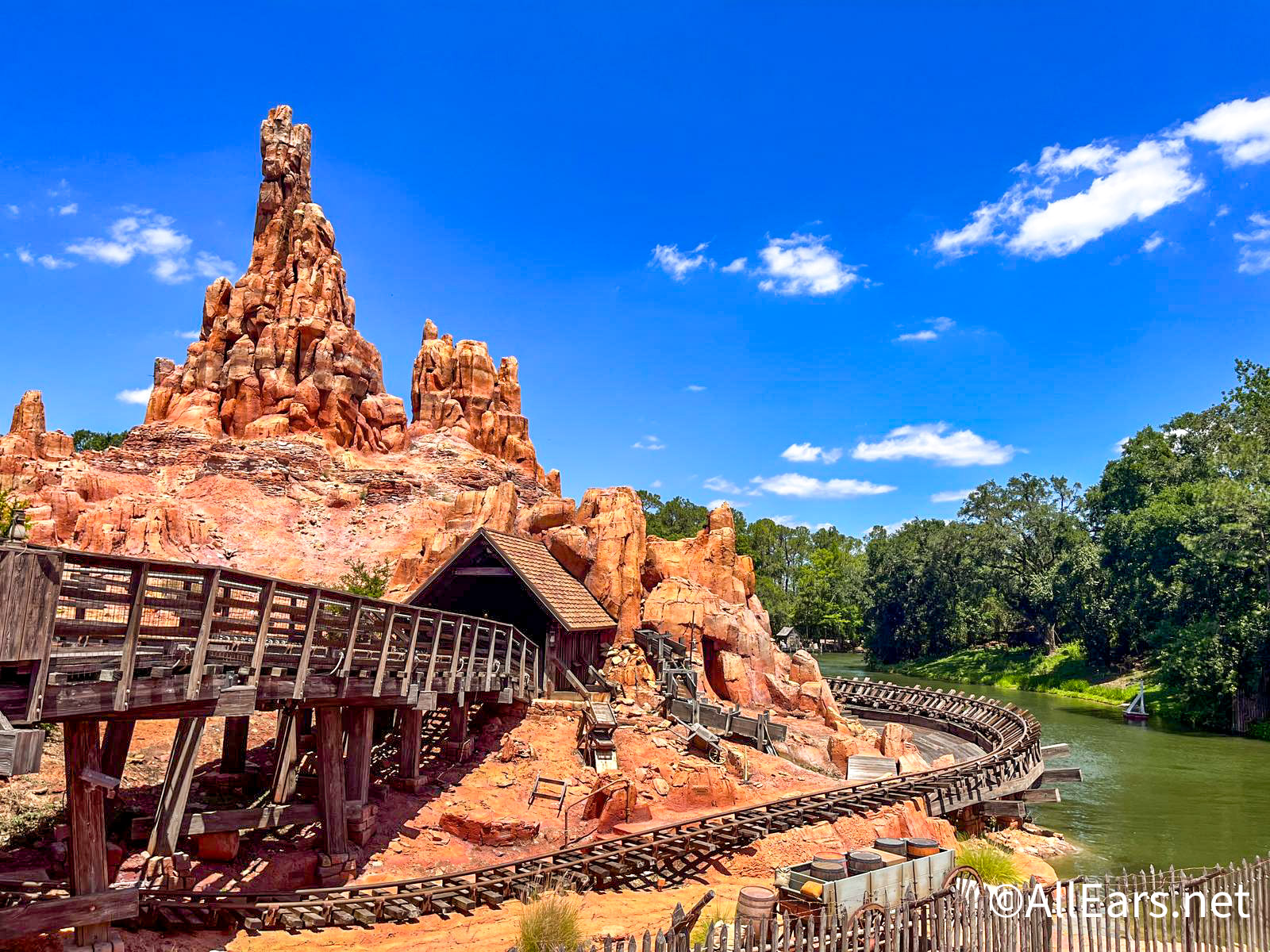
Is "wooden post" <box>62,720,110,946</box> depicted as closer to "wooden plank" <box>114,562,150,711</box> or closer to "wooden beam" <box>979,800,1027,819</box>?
"wooden plank" <box>114,562,150,711</box>

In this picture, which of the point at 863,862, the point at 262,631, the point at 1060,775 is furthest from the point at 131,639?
the point at 1060,775

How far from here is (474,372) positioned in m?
80.5

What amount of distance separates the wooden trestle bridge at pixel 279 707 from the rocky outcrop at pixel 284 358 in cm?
4904

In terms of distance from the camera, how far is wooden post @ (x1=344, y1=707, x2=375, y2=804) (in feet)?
49.4

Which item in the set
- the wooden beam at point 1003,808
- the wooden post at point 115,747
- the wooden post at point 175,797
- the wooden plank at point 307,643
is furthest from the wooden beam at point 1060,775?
the wooden post at point 115,747

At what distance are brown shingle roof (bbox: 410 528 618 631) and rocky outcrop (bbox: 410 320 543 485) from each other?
163ft

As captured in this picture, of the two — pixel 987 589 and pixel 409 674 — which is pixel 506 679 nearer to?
pixel 409 674

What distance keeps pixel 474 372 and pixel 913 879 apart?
241 feet

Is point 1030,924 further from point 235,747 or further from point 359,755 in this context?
point 235,747

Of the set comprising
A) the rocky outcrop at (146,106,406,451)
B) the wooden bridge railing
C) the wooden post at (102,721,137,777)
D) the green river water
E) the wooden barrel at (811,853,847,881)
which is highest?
the rocky outcrop at (146,106,406,451)

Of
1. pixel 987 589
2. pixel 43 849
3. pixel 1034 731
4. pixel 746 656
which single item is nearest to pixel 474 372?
pixel 987 589

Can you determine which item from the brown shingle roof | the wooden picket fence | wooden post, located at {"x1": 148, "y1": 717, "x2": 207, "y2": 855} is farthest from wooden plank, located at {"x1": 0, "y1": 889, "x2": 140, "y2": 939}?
the brown shingle roof

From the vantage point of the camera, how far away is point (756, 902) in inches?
398

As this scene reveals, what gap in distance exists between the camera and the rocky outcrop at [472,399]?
77750mm
